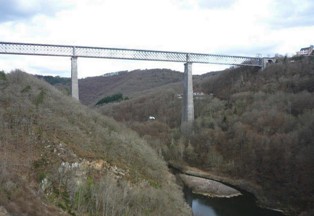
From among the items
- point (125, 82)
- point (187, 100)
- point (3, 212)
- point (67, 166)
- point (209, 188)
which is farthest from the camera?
point (125, 82)

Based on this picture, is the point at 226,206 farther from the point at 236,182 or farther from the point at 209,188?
the point at 236,182

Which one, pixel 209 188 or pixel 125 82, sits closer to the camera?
pixel 209 188

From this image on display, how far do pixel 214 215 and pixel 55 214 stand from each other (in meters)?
19.5

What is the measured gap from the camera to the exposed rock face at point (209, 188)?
40.6 metres

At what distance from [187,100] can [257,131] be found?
969 cm

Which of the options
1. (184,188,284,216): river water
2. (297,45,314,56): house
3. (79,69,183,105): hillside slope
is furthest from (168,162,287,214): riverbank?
(79,69,183,105): hillside slope

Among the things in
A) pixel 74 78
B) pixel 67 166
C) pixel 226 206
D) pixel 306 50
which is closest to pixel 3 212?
pixel 67 166

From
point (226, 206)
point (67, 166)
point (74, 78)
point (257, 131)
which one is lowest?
point (226, 206)

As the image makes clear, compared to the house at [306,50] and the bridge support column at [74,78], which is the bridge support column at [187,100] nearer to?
the bridge support column at [74,78]

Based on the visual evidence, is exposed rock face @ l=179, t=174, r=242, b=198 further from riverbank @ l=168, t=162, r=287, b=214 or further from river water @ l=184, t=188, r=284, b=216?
riverbank @ l=168, t=162, r=287, b=214

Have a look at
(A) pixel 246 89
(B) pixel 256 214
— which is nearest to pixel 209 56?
(A) pixel 246 89

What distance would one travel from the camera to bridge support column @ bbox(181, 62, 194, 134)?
2141 inches

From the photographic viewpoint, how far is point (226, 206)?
120 ft

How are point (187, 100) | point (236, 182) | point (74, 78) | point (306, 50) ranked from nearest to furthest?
1. point (236, 182)
2. point (74, 78)
3. point (187, 100)
4. point (306, 50)
